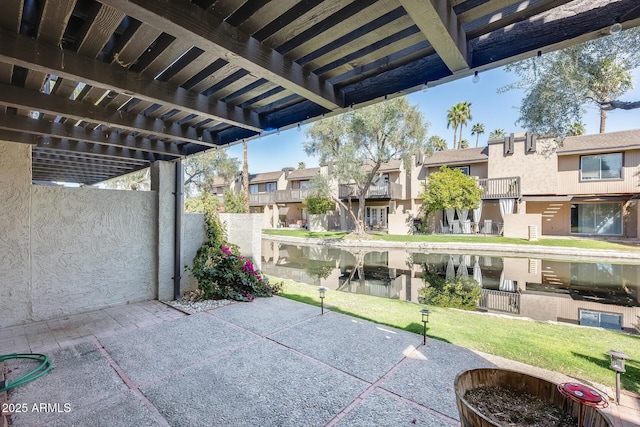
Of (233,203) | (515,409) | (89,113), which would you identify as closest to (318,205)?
(233,203)

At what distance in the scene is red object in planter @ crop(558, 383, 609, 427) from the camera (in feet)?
4.85

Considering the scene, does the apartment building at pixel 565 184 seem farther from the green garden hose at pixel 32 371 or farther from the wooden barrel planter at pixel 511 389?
the green garden hose at pixel 32 371

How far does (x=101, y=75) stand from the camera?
7.97 feet

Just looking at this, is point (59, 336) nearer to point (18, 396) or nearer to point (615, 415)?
point (18, 396)

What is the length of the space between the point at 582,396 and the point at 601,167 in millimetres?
22719

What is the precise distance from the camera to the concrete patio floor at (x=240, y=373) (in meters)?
2.47

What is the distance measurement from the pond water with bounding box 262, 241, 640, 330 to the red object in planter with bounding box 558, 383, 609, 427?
16.9 feet

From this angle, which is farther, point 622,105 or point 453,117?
point 453,117

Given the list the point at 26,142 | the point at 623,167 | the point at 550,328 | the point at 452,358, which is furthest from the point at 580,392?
the point at 623,167

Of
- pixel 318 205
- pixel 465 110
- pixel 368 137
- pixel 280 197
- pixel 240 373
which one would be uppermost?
pixel 465 110

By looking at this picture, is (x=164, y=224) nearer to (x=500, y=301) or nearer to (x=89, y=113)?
(x=89, y=113)

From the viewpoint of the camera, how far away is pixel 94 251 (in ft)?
16.9

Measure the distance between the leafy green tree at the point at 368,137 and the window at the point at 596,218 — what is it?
1083 cm

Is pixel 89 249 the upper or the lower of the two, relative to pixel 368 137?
lower
